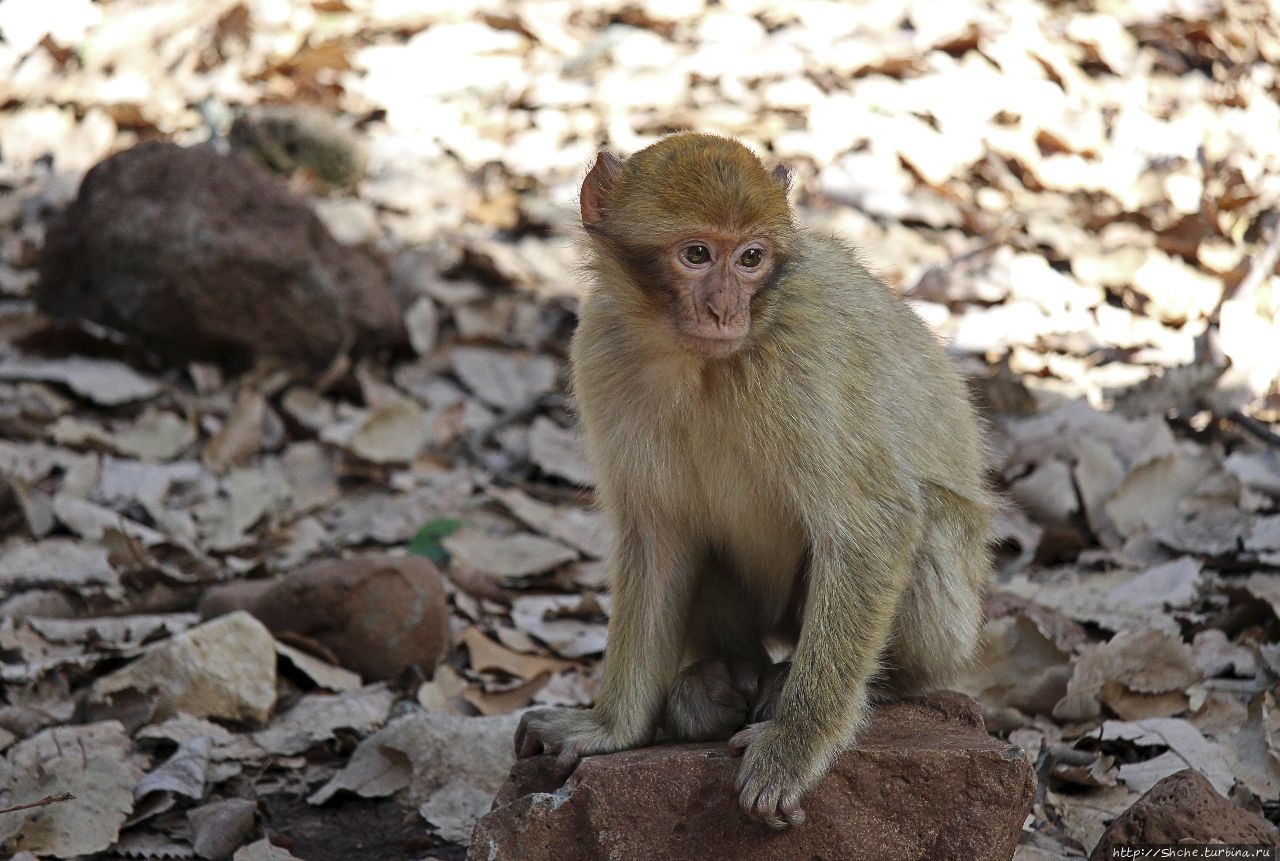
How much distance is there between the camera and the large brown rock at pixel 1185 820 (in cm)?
377

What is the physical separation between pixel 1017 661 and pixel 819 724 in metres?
1.76

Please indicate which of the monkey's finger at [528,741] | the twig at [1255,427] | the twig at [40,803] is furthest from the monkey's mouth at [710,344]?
the twig at [1255,427]

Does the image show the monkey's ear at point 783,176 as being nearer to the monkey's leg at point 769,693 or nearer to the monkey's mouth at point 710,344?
the monkey's mouth at point 710,344

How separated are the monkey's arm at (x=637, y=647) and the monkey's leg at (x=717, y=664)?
0.28 feet

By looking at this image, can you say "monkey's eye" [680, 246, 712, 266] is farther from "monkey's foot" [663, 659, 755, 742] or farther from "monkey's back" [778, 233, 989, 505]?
"monkey's foot" [663, 659, 755, 742]

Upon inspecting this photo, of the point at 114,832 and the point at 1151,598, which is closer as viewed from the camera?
the point at 114,832

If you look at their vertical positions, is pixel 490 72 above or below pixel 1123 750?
above

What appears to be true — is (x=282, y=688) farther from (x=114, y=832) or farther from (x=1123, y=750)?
(x=1123, y=750)

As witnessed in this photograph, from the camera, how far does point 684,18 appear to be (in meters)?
11.2

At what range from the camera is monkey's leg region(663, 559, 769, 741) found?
4453 mm

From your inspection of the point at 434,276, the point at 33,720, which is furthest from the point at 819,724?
the point at 434,276

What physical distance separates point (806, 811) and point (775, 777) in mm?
126

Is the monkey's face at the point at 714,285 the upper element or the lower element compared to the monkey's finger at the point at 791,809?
upper

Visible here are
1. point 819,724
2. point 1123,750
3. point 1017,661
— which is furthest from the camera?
point 1017,661
